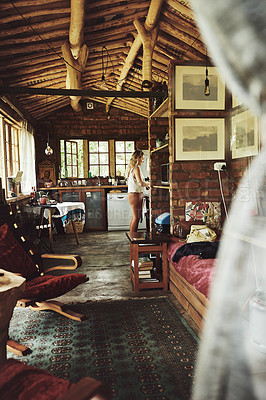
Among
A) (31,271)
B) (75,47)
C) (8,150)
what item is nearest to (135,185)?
(75,47)

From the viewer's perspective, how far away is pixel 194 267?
263 centimetres

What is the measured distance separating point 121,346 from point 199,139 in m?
2.54

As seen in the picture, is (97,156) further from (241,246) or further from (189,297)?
(241,246)

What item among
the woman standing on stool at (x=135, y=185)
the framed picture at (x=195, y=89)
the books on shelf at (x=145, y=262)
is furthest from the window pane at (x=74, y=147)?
the books on shelf at (x=145, y=262)

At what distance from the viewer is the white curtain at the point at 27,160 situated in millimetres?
6531

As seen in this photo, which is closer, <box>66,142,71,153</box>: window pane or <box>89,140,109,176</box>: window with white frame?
<box>66,142,71,153</box>: window pane

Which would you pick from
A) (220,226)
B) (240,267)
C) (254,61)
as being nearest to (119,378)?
(240,267)

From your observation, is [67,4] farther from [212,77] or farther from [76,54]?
[212,77]

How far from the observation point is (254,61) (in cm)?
34

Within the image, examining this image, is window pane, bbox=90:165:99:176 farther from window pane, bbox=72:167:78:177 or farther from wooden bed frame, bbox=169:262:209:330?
wooden bed frame, bbox=169:262:209:330

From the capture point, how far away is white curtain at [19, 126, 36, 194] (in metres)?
6.53

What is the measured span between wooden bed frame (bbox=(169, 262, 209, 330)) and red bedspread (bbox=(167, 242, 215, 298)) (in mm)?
65

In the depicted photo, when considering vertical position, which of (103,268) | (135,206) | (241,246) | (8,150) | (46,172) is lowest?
(103,268)

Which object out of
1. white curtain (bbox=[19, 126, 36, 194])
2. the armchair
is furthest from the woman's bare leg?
the armchair
